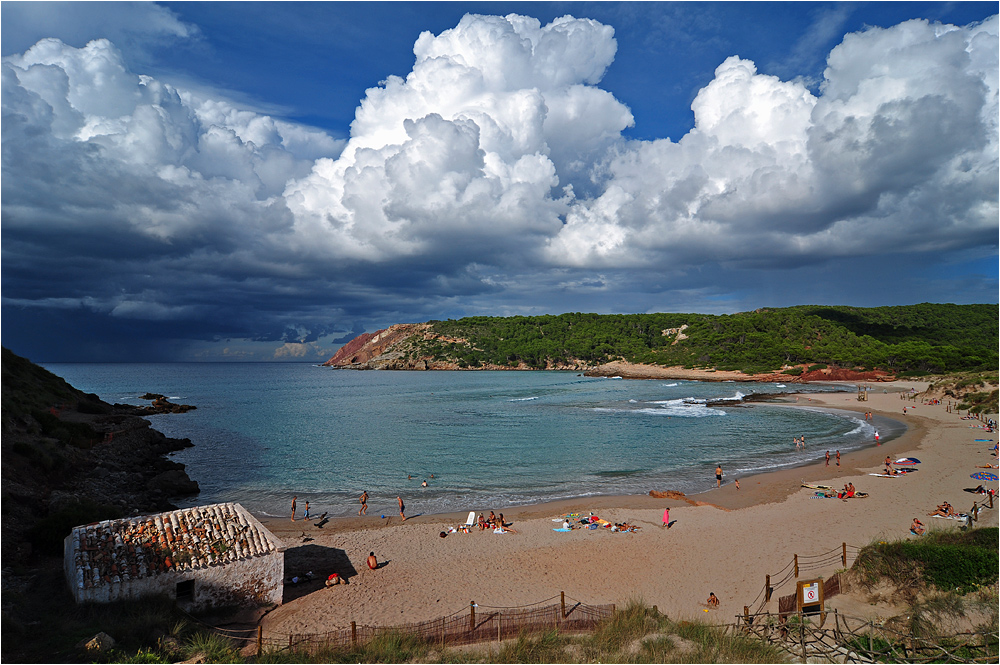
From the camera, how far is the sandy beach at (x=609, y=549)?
13914mm

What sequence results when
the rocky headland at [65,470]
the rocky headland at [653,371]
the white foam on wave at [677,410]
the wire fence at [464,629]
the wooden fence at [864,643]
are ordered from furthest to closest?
the rocky headland at [653,371] → the white foam on wave at [677,410] → the rocky headland at [65,470] → the wire fence at [464,629] → the wooden fence at [864,643]

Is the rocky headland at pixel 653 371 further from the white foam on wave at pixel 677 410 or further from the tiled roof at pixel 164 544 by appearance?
the tiled roof at pixel 164 544

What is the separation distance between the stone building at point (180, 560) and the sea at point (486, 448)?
9951 millimetres

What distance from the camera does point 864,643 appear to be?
9828 mm

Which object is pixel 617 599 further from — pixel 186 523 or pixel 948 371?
pixel 948 371

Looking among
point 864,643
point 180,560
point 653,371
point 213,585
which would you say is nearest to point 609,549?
point 864,643

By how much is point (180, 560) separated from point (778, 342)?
140 meters

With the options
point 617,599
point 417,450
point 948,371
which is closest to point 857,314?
point 948,371

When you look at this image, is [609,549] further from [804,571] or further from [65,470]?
[65,470]

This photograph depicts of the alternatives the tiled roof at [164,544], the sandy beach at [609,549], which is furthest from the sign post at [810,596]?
the tiled roof at [164,544]

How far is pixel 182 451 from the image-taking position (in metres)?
40.4

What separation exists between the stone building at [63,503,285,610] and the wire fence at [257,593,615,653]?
1.95 metres

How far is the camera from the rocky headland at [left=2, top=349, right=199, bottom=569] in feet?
54.3

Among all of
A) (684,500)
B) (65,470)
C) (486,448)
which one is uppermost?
(65,470)
